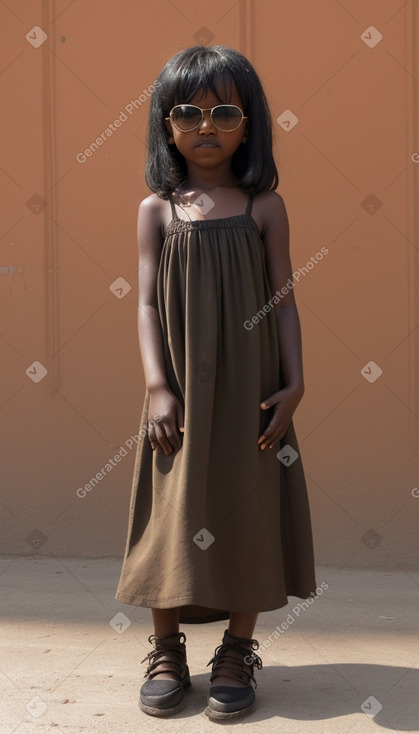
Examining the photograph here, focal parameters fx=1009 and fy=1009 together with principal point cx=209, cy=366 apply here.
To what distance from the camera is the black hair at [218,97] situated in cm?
260

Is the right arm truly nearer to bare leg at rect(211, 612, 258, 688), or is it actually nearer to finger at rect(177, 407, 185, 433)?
finger at rect(177, 407, 185, 433)

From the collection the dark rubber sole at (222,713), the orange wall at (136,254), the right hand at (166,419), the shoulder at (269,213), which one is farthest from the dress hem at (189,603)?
the orange wall at (136,254)

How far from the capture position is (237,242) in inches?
104

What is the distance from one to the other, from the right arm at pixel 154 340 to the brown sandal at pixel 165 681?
54 centimetres

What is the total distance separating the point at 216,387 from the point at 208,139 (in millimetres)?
643

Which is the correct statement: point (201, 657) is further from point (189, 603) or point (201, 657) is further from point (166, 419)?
point (166, 419)

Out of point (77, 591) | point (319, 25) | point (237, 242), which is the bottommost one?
point (77, 591)

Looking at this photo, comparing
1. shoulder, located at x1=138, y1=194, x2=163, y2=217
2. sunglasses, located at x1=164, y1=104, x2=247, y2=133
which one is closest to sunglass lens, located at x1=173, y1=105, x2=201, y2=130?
sunglasses, located at x1=164, y1=104, x2=247, y2=133

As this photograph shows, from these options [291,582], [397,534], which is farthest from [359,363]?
[291,582]

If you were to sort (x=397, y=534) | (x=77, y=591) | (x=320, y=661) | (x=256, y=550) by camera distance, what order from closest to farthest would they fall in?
(x=256, y=550)
(x=320, y=661)
(x=77, y=591)
(x=397, y=534)

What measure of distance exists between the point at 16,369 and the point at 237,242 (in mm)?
1924

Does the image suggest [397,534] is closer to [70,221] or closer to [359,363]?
[359,363]

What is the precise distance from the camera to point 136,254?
13.8ft

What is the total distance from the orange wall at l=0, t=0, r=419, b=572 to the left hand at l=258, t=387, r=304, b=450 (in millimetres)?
1480
